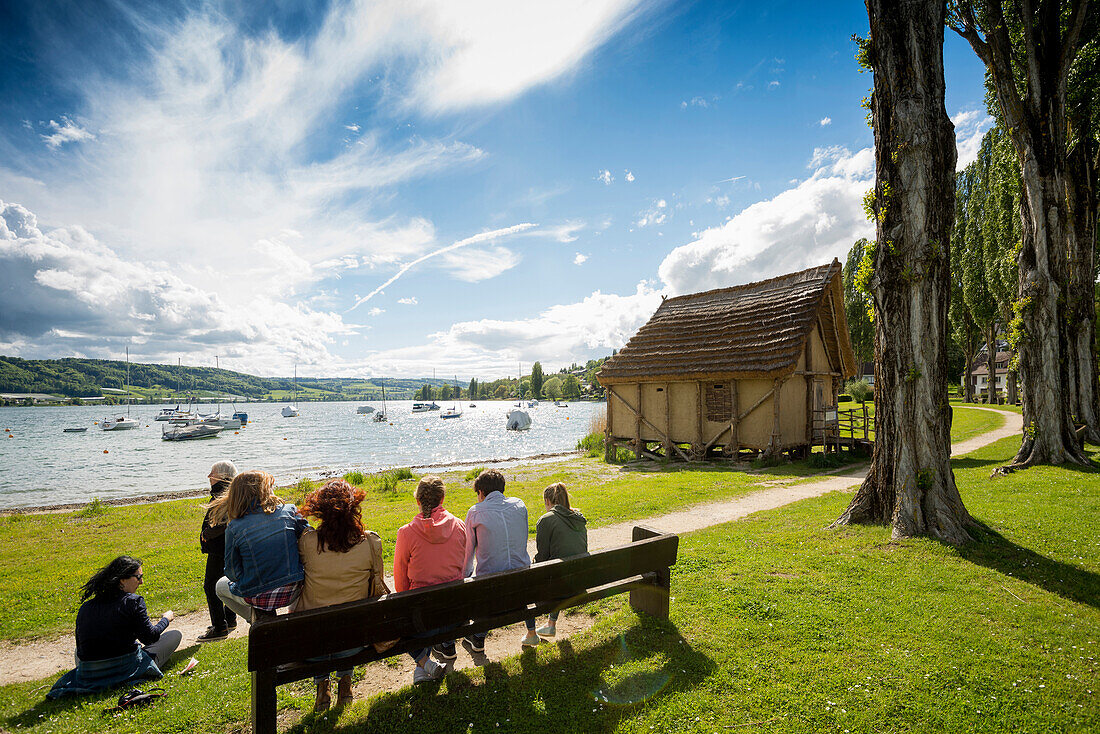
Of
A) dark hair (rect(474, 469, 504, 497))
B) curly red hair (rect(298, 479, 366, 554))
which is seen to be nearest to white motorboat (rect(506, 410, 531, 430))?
dark hair (rect(474, 469, 504, 497))

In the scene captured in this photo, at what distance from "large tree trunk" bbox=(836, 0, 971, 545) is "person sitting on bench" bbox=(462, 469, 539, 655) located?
246 inches

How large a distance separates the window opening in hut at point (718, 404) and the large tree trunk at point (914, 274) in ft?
38.3

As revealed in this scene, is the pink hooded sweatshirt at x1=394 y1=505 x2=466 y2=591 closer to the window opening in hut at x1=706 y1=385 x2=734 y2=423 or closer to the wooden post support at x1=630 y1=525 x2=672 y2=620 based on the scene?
the wooden post support at x1=630 y1=525 x2=672 y2=620

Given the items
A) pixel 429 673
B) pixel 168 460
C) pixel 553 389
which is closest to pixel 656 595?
pixel 429 673

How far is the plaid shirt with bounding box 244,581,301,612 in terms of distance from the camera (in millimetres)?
4250

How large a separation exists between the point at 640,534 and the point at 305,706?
3.60 meters

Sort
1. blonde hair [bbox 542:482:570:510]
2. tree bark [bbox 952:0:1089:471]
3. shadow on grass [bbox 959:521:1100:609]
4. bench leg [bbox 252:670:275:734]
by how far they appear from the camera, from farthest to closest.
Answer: tree bark [bbox 952:0:1089:471]
shadow on grass [bbox 959:521:1100:609]
blonde hair [bbox 542:482:570:510]
bench leg [bbox 252:670:275:734]

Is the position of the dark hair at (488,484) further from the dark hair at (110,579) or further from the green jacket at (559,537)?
the dark hair at (110,579)

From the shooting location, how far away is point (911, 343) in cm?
776

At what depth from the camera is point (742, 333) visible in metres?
20.0

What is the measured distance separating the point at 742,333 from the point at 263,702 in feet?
64.1

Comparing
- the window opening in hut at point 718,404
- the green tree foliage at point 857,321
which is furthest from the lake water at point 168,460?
the green tree foliage at point 857,321

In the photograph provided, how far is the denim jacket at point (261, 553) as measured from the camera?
423 cm

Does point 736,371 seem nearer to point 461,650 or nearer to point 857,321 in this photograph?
point 461,650
